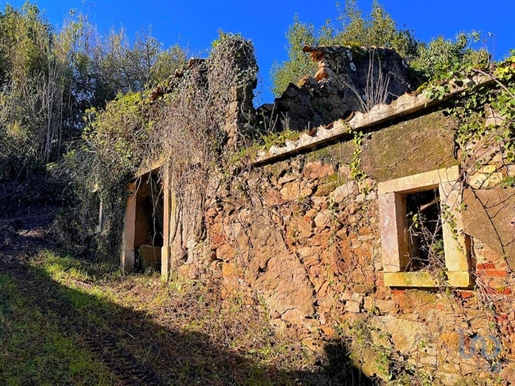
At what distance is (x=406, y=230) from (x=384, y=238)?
206mm

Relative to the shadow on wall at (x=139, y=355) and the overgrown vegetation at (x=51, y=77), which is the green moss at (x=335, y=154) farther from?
the overgrown vegetation at (x=51, y=77)

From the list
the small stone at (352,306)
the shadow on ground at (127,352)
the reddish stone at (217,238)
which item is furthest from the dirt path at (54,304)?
the small stone at (352,306)

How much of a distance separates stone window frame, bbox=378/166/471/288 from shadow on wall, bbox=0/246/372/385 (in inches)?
40.7

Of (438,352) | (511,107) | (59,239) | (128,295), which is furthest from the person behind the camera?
(59,239)

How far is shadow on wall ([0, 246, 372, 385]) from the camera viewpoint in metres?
4.17

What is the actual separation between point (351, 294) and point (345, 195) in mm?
976

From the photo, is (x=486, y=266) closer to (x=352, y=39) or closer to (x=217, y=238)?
(x=217, y=238)

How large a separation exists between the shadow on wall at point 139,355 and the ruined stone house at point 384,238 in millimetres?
445

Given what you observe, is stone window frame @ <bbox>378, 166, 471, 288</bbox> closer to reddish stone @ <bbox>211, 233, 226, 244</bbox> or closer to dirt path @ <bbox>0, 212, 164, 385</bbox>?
dirt path @ <bbox>0, 212, 164, 385</bbox>

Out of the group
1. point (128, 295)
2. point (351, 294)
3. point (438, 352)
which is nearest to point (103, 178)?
point (128, 295)

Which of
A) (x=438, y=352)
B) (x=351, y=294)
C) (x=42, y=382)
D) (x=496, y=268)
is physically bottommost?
(x=42, y=382)

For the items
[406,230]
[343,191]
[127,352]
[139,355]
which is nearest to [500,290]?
[406,230]

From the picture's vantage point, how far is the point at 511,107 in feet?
10.8

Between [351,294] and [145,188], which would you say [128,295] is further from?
Answer: [351,294]
